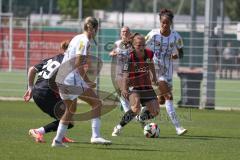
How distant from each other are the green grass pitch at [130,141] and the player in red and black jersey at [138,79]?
565 millimetres

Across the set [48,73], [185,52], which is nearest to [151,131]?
[48,73]

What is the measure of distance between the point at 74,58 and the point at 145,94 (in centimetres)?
280

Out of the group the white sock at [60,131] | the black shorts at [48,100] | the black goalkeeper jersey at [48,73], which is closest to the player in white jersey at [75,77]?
the white sock at [60,131]

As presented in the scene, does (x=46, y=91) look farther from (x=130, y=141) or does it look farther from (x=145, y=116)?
(x=145, y=116)

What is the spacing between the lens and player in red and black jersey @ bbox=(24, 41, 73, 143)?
13.1 metres

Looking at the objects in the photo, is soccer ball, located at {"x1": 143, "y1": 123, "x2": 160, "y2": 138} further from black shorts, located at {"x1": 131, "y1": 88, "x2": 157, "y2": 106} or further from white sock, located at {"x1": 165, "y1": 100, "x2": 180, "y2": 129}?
white sock, located at {"x1": 165, "y1": 100, "x2": 180, "y2": 129}

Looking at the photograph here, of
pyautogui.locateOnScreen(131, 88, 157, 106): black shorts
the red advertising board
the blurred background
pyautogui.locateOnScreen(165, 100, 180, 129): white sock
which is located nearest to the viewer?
pyautogui.locateOnScreen(131, 88, 157, 106): black shorts

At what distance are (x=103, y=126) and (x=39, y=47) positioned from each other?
1811cm

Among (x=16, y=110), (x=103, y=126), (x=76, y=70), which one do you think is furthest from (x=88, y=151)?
(x=16, y=110)

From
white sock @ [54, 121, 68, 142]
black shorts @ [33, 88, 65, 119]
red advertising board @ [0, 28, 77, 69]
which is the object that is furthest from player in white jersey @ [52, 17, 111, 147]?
red advertising board @ [0, 28, 77, 69]

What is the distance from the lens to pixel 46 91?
13352mm

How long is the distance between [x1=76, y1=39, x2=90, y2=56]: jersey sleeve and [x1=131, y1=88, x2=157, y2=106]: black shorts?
8.59ft

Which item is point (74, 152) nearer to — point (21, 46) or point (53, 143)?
point (53, 143)

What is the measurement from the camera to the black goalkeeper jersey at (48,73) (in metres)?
13.1
